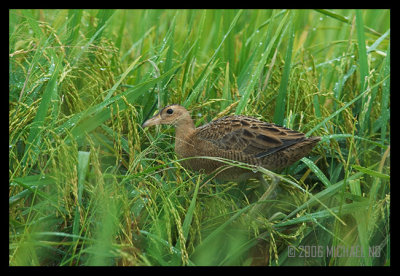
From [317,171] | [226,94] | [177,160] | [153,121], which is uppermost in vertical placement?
[226,94]

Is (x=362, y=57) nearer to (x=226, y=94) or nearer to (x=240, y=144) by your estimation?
(x=226, y=94)

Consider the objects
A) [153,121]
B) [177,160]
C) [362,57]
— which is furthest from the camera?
[362,57]

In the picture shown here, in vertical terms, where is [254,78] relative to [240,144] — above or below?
above

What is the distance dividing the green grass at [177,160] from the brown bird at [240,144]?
0.35ft

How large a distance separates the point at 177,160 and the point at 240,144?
62cm

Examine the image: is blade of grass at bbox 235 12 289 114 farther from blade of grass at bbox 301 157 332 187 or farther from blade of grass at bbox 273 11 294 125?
blade of grass at bbox 301 157 332 187

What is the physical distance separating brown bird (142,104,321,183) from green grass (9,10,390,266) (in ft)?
0.35

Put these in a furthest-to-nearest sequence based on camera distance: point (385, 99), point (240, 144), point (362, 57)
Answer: point (362, 57)
point (385, 99)
point (240, 144)

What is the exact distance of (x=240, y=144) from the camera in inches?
145

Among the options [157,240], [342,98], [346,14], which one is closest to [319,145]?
[342,98]

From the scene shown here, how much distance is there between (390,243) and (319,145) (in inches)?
34.6

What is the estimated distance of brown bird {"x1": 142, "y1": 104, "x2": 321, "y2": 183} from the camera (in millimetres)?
3570

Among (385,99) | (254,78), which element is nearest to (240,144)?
(254,78)

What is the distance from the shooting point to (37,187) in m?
3.15
